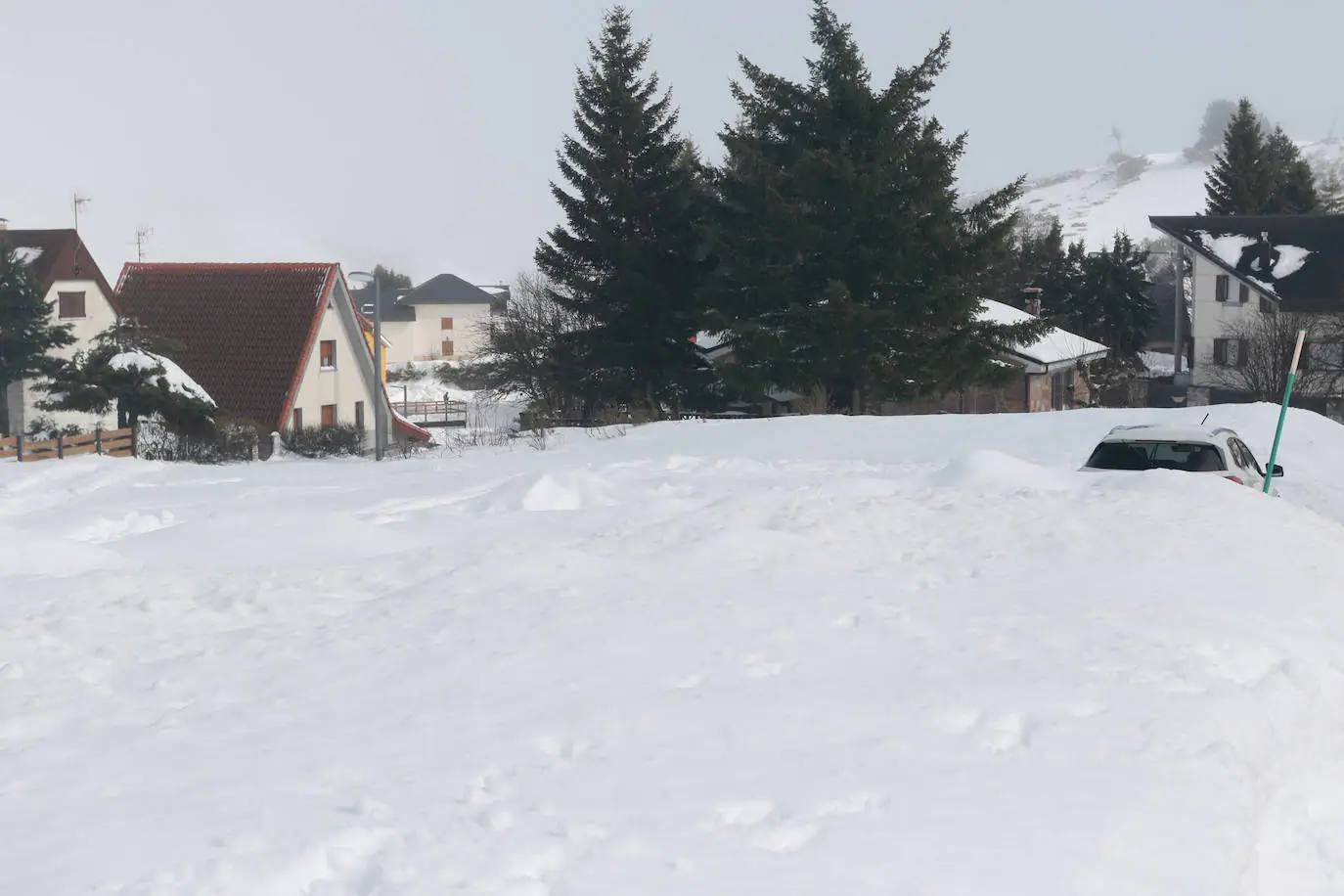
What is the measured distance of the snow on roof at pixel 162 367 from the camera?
3894cm

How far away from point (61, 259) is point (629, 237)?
19.2 metres

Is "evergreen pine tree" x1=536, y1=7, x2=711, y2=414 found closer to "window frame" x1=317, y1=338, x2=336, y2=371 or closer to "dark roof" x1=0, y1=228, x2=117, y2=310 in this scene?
"window frame" x1=317, y1=338, x2=336, y2=371

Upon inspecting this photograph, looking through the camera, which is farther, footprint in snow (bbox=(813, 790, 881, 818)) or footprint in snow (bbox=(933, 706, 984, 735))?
footprint in snow (bbox=(933, 706, 984, 735))

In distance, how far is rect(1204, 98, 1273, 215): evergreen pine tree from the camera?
71.3 metres

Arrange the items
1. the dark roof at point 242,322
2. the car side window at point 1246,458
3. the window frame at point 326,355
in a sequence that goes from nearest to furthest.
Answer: the car side window at point 1246,458 < the dark roof at point 242,322 < the window frame at point 326,355

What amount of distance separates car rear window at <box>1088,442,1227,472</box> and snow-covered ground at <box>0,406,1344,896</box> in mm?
1094

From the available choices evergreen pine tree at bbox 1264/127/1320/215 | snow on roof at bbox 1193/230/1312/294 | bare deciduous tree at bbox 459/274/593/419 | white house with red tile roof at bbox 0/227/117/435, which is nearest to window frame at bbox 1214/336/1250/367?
snow on roof at bbox 1193/230/1312/294

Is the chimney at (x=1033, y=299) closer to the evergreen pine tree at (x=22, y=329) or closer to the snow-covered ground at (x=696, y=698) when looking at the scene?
the evergreen pine tree at (x=22, y=329)

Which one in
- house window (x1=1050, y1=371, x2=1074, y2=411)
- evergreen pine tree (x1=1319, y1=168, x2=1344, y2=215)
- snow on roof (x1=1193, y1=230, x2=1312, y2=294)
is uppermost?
evergreen pine tree (x1=1319, y1=168, x2=1344, y2=215)

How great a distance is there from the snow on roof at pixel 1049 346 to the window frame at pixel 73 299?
→ 93.5 ft

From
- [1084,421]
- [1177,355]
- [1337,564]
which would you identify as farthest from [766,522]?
[1177,355]

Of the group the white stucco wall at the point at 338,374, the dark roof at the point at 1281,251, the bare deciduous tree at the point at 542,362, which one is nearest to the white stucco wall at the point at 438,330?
the bare deciduous tree at the point at 542,362

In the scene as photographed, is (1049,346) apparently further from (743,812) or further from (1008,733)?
(743,812)

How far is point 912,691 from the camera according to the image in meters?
8.12
